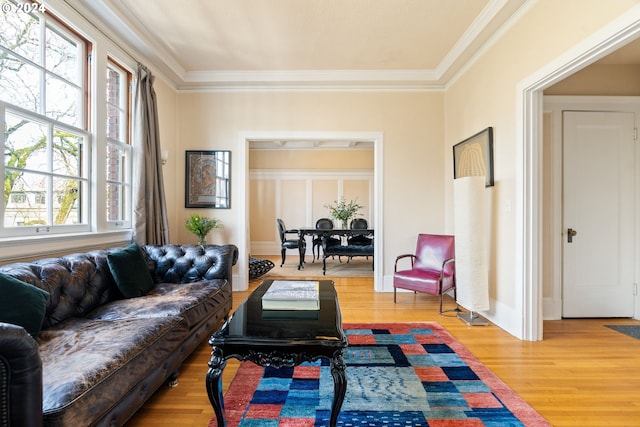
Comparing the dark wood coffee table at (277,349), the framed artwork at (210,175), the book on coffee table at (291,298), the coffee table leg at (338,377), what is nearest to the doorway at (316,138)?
the framed artwork at (210,175)

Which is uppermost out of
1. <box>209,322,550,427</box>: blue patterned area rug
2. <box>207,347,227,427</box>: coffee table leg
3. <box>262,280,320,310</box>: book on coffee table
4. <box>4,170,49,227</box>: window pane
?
<box>4,170,49,227</box>: window pane

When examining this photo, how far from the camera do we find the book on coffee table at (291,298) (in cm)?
187

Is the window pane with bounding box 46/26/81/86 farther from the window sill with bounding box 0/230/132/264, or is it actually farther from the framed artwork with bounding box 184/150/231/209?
the framed artwork with bounding box 184/150/231/209

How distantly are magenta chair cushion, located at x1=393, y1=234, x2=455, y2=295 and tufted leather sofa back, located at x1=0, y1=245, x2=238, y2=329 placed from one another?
2.07 meters

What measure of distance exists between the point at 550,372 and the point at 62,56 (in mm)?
4554

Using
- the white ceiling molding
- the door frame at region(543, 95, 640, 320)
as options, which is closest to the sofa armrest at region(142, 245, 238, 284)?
the door frame at region(543, 95, 640, 320)

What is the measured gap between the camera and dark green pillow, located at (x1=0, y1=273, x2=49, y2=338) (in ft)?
4.93

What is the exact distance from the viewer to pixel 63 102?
267cm

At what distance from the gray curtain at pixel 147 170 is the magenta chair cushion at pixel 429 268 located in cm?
294

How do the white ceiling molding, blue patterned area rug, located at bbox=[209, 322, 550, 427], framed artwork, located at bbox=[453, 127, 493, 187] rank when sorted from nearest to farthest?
blue patterned area rug, located at bbox=[209, 322, 550, 427], framed artwork, located at bbox=[453, 127, 493, 187], the white ceiling molding

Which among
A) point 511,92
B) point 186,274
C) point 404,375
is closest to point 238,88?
point 186,274

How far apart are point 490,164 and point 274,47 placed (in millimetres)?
2771

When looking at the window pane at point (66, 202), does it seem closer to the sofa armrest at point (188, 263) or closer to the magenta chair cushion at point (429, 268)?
the sofa armrest at point (188, 263)

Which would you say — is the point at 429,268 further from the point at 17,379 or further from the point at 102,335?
the point at 17,379
